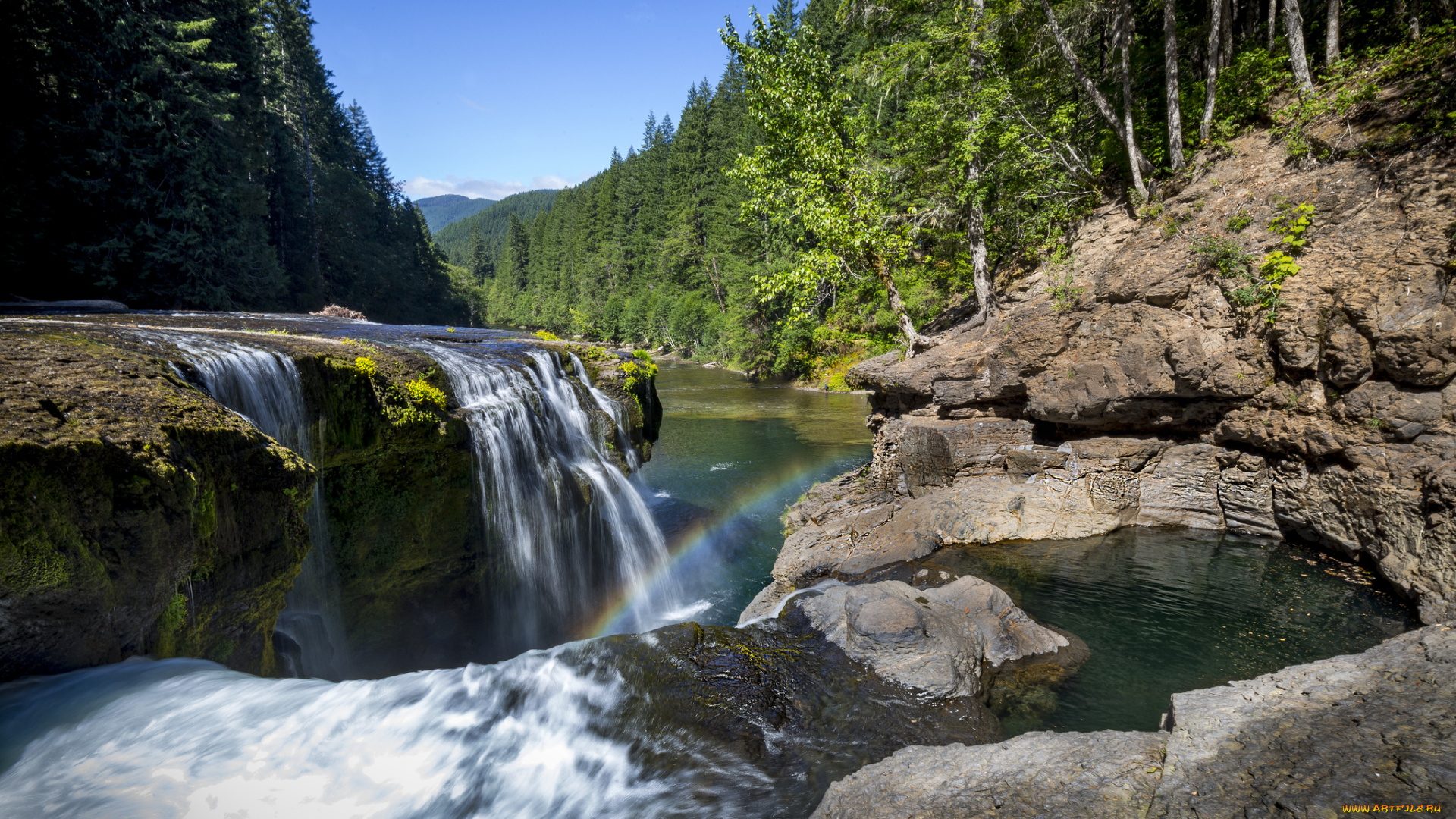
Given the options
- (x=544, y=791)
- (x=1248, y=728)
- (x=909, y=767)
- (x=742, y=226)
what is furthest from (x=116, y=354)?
(x=742, y=226)

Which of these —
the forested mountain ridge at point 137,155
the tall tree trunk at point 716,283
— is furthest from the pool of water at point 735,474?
Answer: the tall tree trunk at point 716,283

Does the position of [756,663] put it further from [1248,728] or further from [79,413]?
[79,413]

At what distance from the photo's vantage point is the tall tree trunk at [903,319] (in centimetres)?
1341

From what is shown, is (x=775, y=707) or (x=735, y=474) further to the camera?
(x=735, y=474)

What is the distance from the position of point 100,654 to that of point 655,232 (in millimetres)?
60745

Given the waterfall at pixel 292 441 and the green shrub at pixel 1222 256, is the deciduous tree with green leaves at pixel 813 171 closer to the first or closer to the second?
the green shrub at pixel 1222 256

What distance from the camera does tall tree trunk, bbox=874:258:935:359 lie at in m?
13.4

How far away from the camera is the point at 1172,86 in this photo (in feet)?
37.2

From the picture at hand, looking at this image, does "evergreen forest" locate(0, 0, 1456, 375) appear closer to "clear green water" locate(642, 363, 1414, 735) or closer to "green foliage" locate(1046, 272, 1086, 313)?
"green foliage" locate(1046, 272, 1086, 313)

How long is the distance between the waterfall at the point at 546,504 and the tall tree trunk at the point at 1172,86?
1306 cm

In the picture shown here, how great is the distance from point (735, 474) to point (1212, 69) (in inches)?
544

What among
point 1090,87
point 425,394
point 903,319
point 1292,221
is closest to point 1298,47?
point 1090,87

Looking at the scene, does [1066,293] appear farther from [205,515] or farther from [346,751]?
[205,515]

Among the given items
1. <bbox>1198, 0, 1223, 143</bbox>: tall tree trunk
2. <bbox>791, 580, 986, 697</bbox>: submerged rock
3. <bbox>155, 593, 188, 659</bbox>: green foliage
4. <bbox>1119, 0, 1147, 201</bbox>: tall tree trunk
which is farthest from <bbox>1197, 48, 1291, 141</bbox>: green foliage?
<bbox>155, 593, 188, 659</bbox>: green foliage
